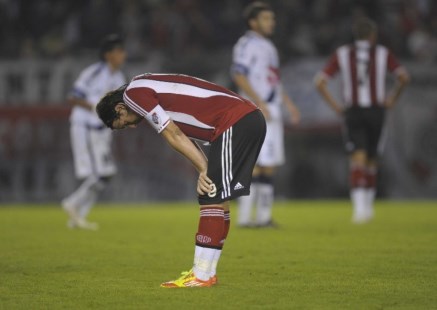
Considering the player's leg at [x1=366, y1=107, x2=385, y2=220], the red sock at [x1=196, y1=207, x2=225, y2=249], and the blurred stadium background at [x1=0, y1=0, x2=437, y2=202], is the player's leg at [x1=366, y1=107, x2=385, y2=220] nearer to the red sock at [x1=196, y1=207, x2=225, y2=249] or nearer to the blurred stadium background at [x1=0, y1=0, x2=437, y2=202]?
the blurred stadium background at [x1=0, y1=0, x2=437, y2=202]

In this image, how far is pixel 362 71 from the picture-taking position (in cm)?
1316

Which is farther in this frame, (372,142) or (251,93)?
(372,142)

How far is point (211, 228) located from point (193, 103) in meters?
0.87

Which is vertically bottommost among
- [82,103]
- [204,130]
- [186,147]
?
[186,147]

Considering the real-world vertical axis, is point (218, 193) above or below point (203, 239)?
above

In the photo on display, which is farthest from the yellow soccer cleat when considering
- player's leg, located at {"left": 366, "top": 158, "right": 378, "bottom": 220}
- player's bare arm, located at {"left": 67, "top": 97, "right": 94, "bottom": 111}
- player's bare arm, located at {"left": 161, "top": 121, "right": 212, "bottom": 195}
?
player's leg, located at {"left": 366, "top": 158, "right": 378, "bottom": 220}

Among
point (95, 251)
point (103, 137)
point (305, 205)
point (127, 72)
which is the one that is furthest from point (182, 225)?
point (127, 72)

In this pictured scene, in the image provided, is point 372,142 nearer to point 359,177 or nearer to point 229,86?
point 359,177

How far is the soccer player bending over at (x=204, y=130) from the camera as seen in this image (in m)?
6.57

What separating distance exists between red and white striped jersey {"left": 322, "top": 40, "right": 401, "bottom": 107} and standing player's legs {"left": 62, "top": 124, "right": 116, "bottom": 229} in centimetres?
318

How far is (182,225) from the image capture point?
12914 millimetres

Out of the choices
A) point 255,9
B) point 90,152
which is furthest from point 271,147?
point 90,152

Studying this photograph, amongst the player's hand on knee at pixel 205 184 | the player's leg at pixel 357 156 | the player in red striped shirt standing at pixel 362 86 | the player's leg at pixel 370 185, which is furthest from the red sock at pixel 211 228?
the player's leg at pixel 370 185

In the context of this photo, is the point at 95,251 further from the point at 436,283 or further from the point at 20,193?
the point at 20,193
